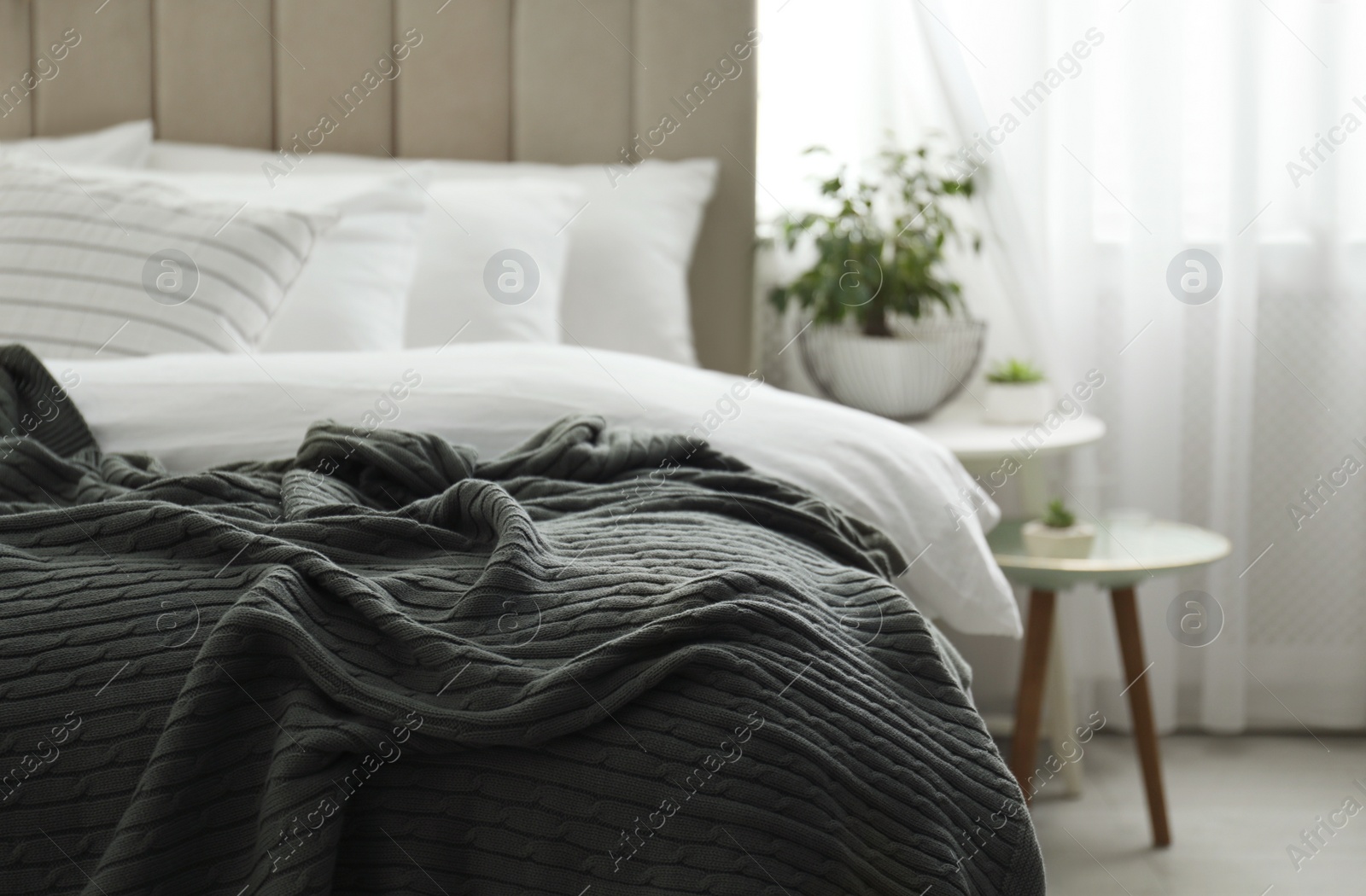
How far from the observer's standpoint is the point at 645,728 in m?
0.71

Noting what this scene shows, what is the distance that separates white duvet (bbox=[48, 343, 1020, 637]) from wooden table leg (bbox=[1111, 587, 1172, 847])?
26.6 inches

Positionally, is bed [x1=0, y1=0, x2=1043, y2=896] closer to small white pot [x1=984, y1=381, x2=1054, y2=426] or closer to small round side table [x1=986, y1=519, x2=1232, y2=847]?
small round side table [x1=986, y1=519, x2=1232, y2=847]

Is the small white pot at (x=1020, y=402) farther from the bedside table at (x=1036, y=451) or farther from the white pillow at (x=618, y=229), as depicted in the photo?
the white pillow at (x=618, y=229)

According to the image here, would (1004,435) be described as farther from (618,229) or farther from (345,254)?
(345,254)

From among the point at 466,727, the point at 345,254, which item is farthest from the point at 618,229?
the point at 466,727

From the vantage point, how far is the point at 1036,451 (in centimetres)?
183

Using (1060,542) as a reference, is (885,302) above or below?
above

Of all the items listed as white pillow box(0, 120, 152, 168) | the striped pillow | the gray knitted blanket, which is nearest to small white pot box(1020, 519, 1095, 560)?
the gray knitted blanket

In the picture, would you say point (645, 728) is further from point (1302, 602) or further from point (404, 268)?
point (1302, 602)

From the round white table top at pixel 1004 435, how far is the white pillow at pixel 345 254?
899 millimetres

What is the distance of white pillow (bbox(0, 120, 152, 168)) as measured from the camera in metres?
2.01

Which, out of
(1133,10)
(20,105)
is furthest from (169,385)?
(1133,10)

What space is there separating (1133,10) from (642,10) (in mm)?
886

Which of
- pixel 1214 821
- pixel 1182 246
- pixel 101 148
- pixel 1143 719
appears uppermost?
pixel 101 148
